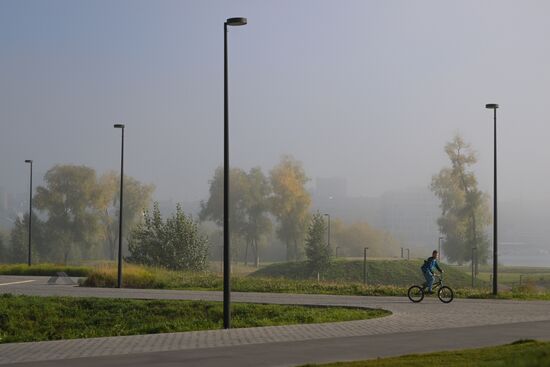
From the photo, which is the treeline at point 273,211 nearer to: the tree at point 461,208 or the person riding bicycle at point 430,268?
the tree at point 461,208

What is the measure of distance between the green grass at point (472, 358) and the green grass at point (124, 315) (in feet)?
25.8

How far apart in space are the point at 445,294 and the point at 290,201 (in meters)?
79.8

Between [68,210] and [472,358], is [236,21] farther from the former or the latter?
[68,210]

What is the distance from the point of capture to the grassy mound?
245 ft

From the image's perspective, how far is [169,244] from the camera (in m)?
54.1

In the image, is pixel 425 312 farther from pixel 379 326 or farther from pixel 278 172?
pixel 278 172

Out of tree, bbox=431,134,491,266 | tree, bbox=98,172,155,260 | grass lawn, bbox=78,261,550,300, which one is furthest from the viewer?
tree, bbox=98,172,155,260

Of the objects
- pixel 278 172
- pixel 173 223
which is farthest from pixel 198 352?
pixel 278 172

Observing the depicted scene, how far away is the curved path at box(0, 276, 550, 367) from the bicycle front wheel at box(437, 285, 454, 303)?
3.99 m

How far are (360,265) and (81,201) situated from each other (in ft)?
147

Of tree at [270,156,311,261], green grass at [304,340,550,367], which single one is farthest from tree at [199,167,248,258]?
green grass at [304,340,550,367]

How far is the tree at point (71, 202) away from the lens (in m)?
108

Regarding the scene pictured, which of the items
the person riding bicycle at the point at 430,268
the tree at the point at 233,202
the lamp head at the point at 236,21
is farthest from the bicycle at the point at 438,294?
the tree at the point at 233,202

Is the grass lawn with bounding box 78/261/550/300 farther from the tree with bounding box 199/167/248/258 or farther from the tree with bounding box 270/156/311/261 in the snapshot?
the tree with bounding box 199/167/248/258
